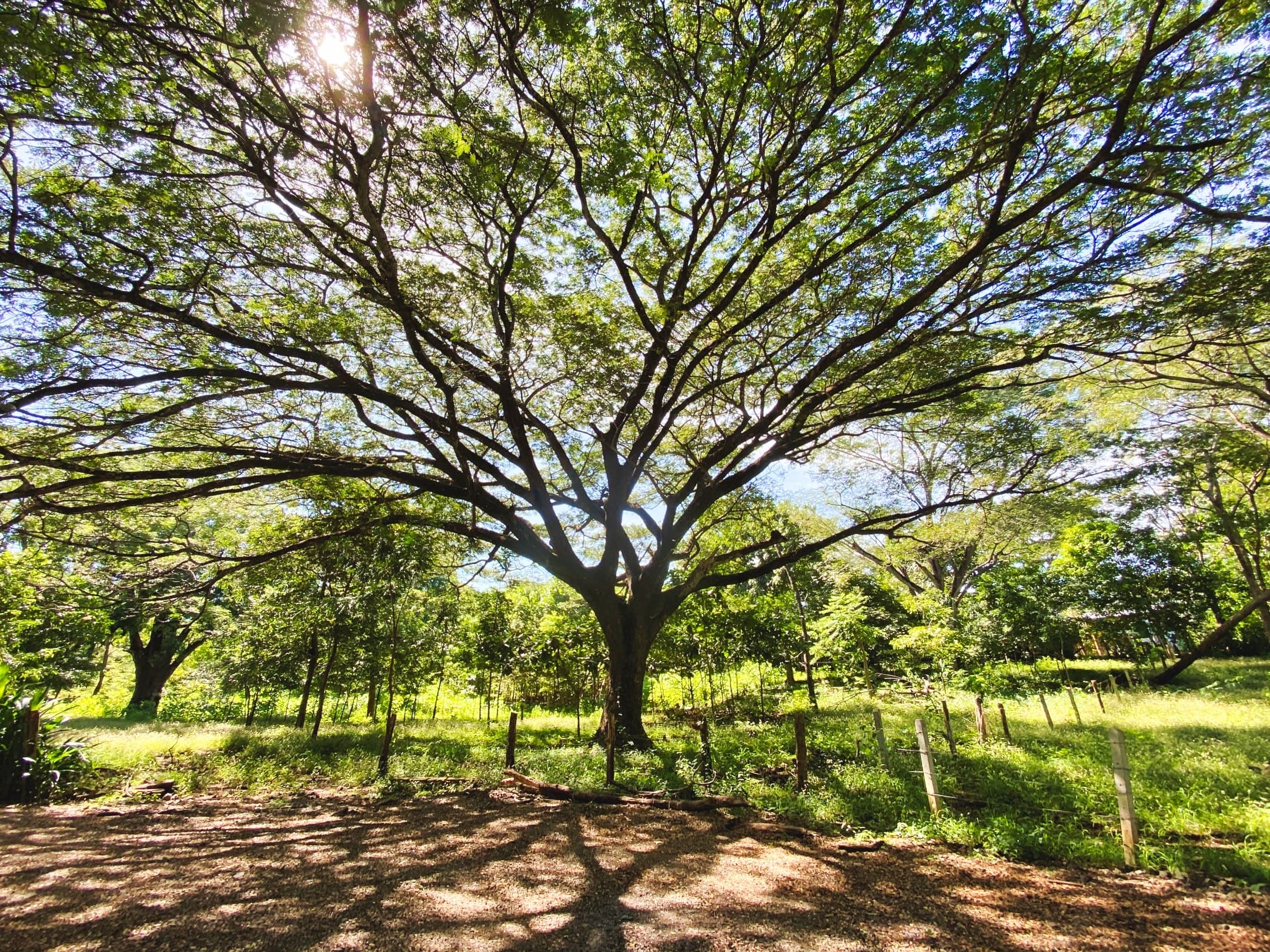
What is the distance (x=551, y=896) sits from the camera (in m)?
3.64

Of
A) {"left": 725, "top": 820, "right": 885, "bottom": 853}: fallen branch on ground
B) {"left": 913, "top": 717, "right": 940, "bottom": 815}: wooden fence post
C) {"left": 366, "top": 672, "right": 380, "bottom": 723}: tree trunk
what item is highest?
{"left": 366, "top": 672, "right": 380, "bottom": 723}: tree trunk

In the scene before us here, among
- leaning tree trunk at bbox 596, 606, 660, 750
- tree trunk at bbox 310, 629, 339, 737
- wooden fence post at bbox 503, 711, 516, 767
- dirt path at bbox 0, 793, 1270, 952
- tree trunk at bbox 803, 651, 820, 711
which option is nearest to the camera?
dirt path at bbox 0, 793, 1270, 952

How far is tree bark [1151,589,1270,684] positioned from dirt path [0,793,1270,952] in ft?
44.0

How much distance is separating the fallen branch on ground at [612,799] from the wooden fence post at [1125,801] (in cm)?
323

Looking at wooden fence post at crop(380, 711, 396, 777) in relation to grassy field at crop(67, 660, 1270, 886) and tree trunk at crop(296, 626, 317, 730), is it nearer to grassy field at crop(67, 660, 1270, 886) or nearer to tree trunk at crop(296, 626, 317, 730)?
grassy field at crop(67, 660, 1270, 886)

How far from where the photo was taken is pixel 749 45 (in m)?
4.69

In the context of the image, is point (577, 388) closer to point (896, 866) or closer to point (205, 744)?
point (896, 866)

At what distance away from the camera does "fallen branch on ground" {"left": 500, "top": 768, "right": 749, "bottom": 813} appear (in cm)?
586

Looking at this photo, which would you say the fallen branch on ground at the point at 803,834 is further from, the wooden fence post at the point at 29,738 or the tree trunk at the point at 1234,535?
the tree trunk at the point at 1234,535

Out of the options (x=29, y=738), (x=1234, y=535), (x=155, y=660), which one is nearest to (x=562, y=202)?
(x=29, y=738)

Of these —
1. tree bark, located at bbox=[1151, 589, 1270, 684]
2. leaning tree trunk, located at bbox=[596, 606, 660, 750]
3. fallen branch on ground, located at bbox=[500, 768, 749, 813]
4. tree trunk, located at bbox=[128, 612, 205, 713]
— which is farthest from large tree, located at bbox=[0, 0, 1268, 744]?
tree trunk, located at bbox=[128, 612, 205, 713]

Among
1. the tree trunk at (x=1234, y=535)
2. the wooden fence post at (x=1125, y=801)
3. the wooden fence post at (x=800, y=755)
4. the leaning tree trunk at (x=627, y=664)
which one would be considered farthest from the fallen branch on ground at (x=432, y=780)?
the tree trunk at (x=1234, y=535)

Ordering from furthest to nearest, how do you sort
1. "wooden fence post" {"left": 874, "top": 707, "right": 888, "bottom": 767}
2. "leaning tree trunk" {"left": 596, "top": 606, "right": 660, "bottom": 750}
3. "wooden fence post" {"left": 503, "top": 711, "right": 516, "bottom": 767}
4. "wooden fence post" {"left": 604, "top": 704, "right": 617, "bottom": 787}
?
"leaning tree trunk" {"left": 596, "top": 606, "right": 660, "bottom": 750}
"wooden fence post" {"left": 503, "top": 711, "right": 516, "bottom": 767}
"wooden fence post" {"left": 604, "top": 704, "right": 617, "bottom": 787}
"wooden fence post" {"left": 874, "top": 707, "right": 888, "bottom": 767}

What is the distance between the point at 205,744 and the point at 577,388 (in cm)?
959
